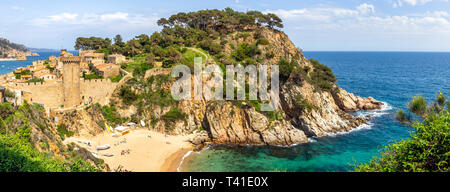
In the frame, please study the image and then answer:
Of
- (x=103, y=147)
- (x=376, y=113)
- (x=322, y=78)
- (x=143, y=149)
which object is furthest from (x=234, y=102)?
(x=376, y=113)

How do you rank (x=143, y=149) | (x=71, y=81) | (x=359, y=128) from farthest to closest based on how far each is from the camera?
(x=359, y=128), (x=71, y=81), (x=143, y=149)

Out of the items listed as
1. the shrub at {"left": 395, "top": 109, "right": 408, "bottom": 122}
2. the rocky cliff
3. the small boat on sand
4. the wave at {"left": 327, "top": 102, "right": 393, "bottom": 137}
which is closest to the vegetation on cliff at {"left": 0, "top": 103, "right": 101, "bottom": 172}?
the small boat on sand

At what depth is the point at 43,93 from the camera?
95.1 ft

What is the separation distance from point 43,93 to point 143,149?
1307cm

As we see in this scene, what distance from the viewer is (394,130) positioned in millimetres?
37312

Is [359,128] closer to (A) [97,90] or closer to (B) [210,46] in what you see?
(B) [210,46]

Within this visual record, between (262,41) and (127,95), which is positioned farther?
(262,41)

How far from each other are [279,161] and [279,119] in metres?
8.33

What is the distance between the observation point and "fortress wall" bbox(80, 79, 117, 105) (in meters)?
32.7

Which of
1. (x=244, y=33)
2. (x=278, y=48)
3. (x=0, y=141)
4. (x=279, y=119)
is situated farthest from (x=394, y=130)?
(x=0, y=141)

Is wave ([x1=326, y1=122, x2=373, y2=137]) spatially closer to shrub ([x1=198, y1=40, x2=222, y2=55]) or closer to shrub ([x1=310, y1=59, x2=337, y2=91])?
shrub ([x1=310, y1=59, x2=337, y2=91])

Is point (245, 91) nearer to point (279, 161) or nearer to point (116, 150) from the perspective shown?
point (279, 161)

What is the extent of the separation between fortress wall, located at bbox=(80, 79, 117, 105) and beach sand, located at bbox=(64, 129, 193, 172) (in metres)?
5.20

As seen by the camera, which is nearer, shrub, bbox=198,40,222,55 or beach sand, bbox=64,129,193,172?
beach sand, bbox=64,129,193,172
